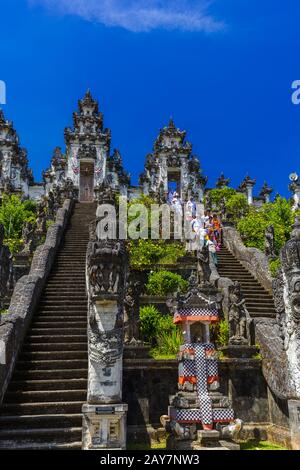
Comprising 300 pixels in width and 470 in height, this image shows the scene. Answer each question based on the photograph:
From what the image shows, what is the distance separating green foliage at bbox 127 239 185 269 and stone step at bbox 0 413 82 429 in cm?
691

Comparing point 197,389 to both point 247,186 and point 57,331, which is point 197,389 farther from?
point 247,186

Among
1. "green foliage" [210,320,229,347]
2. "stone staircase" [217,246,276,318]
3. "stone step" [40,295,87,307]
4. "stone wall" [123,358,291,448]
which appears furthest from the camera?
"stone staircase" [217,246,276,318]

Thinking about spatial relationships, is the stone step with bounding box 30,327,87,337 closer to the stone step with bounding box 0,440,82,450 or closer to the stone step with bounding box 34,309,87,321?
the stone step with bounding box 34,309,87,321

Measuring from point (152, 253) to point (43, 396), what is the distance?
784cm

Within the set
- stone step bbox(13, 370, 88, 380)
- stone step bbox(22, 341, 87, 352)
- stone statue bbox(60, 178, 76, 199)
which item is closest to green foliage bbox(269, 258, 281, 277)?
stone step bbox(22, 341, 87, 352)

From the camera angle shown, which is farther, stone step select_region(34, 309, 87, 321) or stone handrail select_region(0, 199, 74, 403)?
stone step select_region(34, 309, 87, 321)

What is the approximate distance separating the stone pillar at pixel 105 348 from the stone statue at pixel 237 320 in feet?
11.0

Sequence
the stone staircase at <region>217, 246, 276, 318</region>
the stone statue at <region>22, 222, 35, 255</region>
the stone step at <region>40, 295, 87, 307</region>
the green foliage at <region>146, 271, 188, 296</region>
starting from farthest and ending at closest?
the stone statue at <region>22, 222, 35, 255</region> → the green foliage at <region>146, 271, 188, 296</region> → the stone staircase at <region>217, 246, 276, 318</region> → the stone step at <region>40, 295, 87, 307</region>

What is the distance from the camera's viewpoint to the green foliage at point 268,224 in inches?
776

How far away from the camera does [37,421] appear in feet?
24.3

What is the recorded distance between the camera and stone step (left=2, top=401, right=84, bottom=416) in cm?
765

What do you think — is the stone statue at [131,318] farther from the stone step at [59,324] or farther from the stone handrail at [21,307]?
the stone handrail at [21,307]

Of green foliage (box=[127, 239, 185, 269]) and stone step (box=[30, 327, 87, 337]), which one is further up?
green foliage (box=[127, 239, 185, 269])
